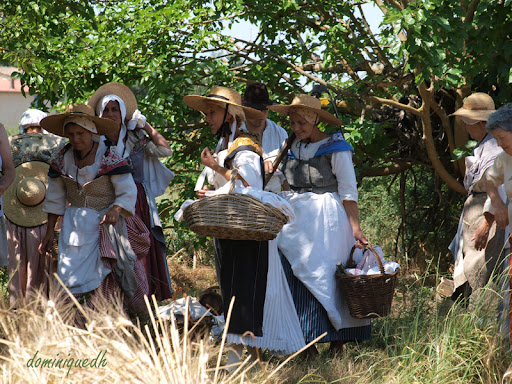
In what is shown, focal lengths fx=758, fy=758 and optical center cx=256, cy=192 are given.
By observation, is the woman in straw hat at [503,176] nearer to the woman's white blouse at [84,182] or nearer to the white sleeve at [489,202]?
the white sleeve at [489,202]

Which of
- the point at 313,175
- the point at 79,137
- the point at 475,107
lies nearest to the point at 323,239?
the point at 313,175

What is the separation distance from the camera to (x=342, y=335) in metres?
5.21

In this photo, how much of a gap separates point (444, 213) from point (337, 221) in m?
3.79

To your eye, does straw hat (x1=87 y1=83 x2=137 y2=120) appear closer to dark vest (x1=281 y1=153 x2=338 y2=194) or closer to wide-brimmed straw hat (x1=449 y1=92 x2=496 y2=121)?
dark vest (x1=281 y1=153 x2=338 y2=194)

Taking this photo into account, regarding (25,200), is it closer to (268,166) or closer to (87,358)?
(268,166)

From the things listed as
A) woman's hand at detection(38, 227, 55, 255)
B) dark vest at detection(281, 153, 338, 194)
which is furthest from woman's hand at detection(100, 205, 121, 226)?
dark vest at detection(281, 153, 338, 194)

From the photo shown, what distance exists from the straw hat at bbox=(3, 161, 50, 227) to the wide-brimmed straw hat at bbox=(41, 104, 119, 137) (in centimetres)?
84

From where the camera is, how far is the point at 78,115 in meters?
5.05

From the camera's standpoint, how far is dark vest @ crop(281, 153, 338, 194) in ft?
17.1

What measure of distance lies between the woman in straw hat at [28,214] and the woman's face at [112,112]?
0.70 meters

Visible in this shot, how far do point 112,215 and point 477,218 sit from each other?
2.63 metres

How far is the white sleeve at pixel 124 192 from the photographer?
5.09 m

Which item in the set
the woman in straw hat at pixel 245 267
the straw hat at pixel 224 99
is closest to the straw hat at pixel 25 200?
the straw hat at pixel 224 99

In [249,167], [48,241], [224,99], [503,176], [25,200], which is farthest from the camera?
[25,200]
